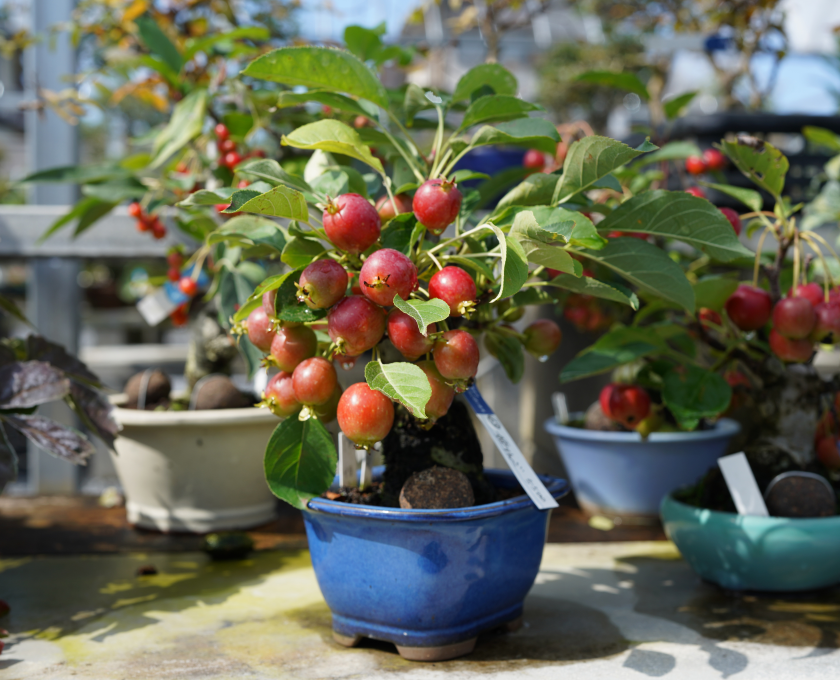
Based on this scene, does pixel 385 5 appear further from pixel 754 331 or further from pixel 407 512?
pixel 407 512

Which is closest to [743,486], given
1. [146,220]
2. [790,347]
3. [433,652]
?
[790,347]

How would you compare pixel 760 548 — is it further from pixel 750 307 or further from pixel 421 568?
pixel 421 568

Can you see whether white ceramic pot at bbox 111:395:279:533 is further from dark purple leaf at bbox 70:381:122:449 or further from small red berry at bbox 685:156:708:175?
small red berry at bbox 685:156:708:175

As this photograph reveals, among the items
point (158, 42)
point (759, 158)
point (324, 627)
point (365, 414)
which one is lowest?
point (324, 627)

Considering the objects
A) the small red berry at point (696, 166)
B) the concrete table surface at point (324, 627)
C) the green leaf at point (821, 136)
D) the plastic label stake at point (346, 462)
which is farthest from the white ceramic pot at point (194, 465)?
the green leaf at point (821, 136)

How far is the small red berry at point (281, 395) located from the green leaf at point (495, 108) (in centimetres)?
37

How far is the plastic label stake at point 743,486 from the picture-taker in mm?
1000

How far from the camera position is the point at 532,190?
34.7 inches

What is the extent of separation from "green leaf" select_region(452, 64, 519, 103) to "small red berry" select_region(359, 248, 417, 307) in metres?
0.32

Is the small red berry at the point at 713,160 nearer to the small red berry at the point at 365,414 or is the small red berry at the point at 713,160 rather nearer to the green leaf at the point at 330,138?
the green leaf at the point at 330,138

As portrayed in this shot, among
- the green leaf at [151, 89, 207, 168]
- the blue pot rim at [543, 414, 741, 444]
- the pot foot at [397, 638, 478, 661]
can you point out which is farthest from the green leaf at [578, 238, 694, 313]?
the green leaf at [151, 89, 207, 168]

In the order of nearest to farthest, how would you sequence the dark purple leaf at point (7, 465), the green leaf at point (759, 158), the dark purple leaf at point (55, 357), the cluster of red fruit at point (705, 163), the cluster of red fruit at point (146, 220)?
the dark purple leaf at point (7, 465)
the green leaf at point (759, 158)
the dark purple leaf at point (55, 357)
the cluster of red fruit at point (146, 220)
the cluster of red fruit at point (705, 163)

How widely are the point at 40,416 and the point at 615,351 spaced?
2.61ft

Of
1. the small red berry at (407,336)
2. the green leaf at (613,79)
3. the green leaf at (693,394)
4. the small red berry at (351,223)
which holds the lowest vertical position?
the green leaf at (693,394)
